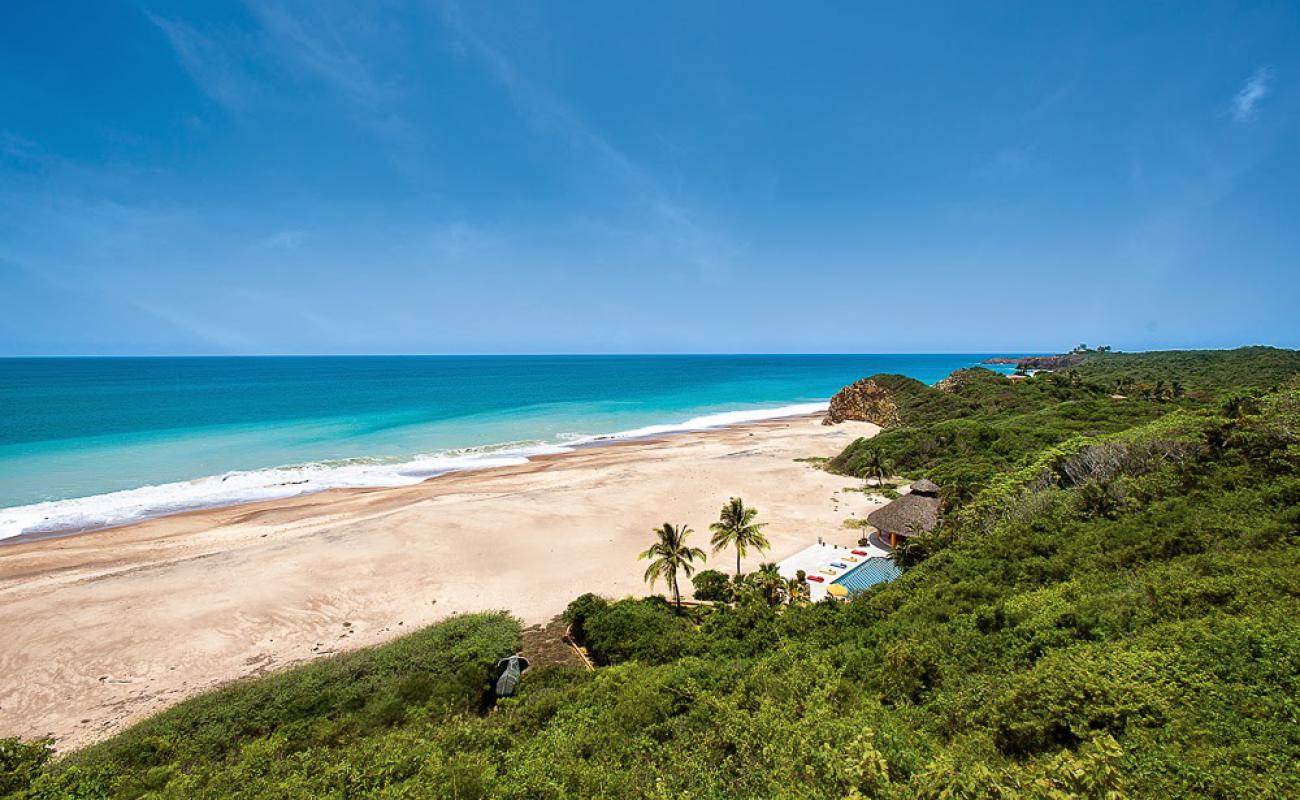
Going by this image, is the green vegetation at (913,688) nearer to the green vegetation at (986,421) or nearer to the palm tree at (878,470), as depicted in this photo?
the green vegetation at (986,421)

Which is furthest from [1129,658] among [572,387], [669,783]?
[572,387]

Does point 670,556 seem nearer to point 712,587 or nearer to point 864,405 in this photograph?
point 712,587

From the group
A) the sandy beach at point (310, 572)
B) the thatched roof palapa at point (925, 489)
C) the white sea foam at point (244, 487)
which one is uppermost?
the thatched roof palapa at point (925, 489)

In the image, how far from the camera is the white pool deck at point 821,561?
22750mm

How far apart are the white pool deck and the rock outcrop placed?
46.0 metres

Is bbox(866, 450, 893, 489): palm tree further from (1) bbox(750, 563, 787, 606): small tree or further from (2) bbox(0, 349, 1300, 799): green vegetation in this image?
(1) bbox(750, 563, 787, 606): small tree

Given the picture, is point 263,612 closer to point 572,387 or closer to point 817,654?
point 817,654

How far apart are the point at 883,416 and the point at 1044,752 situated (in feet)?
222

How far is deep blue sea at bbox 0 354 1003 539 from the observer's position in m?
40.8

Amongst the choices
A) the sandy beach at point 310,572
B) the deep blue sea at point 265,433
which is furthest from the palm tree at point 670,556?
the deep blue sea at point 265,433

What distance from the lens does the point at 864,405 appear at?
7519 centimetres

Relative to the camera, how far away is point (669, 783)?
868 centimetres

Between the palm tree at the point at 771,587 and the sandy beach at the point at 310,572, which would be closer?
the sandy beach at the point at 310,572

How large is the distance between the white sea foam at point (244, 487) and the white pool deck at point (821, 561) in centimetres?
3471
